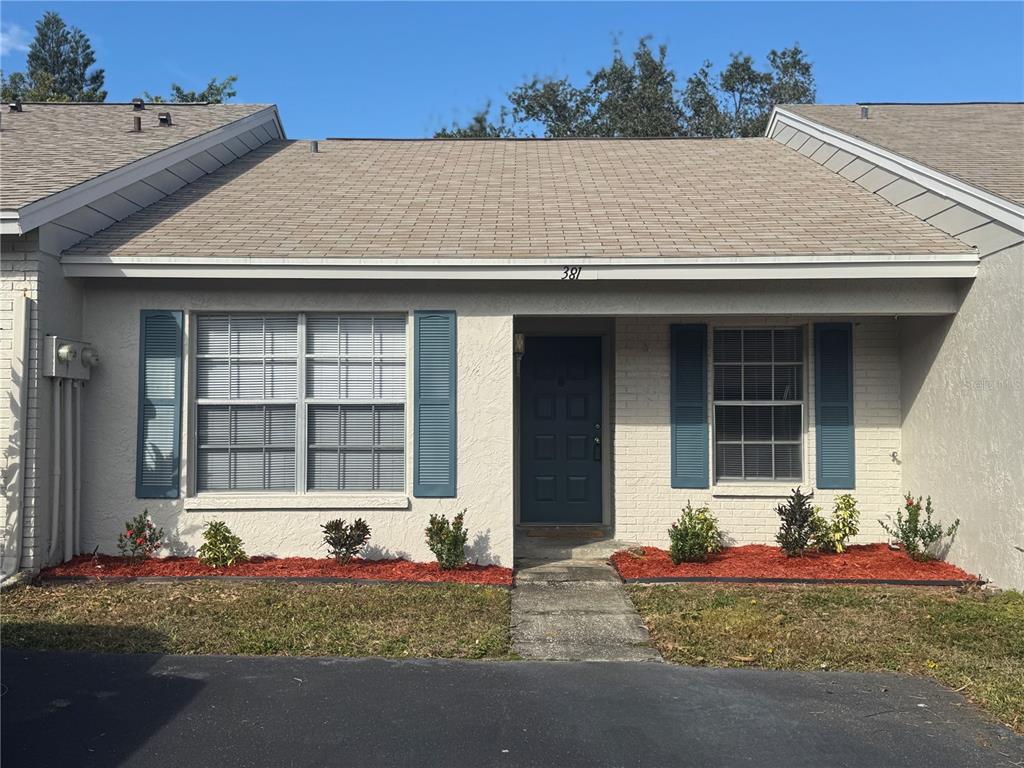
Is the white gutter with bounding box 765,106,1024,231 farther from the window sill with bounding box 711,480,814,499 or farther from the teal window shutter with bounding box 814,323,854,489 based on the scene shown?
the window sill with bounding box 711,480,814,499

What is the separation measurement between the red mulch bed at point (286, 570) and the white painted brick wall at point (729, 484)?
75.0 inches

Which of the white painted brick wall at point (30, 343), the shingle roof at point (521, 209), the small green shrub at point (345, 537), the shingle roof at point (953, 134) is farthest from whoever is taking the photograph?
the shingle roof at point (953, 134)

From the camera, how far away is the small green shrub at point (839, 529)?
28.1ft

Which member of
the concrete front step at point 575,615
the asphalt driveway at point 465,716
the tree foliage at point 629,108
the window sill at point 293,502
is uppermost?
the tree foliage at point 629,108

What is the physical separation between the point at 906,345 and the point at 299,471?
6.33m

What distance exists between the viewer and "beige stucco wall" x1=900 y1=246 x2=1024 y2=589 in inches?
277

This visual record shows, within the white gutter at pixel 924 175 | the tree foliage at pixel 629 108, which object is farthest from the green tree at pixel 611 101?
the white gutter at pixel 924 175

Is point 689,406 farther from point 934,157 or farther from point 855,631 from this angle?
point 934,157

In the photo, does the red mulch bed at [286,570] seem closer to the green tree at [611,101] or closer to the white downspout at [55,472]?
the white downspout at [55,472]

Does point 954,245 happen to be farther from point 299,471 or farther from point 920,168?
point 299,471

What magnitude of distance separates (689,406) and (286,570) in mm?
4391

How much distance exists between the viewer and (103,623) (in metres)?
6.29

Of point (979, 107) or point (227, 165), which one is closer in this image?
point (227, 165)

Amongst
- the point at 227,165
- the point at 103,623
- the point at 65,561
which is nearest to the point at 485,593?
the point at 103,623
